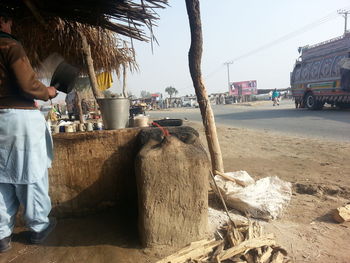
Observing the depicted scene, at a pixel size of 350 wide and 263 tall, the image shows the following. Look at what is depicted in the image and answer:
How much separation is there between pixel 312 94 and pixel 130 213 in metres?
15.5

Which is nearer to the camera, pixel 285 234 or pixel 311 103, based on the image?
pixel 285 234

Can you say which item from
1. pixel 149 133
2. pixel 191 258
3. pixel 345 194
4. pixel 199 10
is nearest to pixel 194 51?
pixel 199 10

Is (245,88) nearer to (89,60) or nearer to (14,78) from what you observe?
(89,60)

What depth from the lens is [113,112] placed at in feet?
8.80

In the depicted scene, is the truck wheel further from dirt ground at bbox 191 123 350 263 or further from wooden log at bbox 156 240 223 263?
wooden log at bbox 156 240 223 263

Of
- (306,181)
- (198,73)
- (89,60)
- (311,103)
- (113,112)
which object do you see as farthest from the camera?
(311,103)

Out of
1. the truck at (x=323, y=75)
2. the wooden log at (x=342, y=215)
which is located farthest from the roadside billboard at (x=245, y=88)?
the wooden log at (x=342, y=215)

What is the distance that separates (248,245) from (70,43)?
451 centimetres

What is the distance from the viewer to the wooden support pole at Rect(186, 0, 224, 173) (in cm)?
301

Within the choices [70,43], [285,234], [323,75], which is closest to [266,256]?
[285,234]

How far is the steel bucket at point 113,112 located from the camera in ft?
8.74

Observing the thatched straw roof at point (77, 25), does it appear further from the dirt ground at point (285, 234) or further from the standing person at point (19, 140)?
the dirt ground at point (285, 234)

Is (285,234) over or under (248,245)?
under

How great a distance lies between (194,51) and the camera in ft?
10.4
